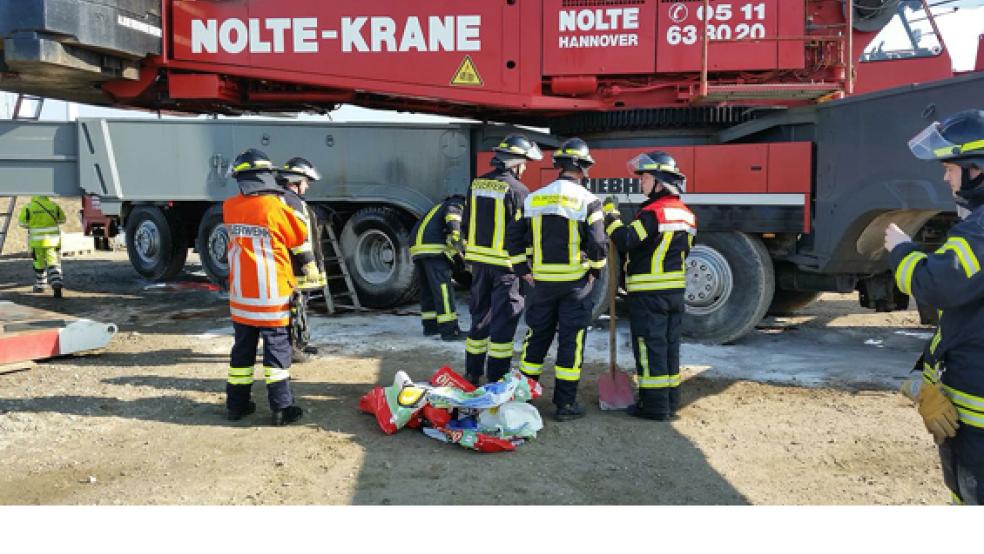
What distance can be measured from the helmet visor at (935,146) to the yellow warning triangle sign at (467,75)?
17.9 feet

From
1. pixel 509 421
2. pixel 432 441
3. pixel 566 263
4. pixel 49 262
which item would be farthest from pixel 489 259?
pixel 49 262

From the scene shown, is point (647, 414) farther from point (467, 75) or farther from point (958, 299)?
point (467, 75)

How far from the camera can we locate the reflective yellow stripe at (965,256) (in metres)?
2.48

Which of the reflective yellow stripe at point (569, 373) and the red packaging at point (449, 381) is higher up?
the reflective yellow stripe at point (569, 373)

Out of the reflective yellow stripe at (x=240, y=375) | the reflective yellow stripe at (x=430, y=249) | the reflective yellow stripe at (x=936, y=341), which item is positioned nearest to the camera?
the reflective yellow stripe at (x=936, y=341)

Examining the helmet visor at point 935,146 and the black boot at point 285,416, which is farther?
the black boot at point 285,416

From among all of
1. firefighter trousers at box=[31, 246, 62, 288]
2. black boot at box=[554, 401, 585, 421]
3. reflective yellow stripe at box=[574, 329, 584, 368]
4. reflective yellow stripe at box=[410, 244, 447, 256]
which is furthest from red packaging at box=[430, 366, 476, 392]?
firefighter trousers at box=[31, 246, 62, 288]

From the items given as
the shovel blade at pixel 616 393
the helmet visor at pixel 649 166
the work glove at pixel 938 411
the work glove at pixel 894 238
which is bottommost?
the shovel blade at pixel 616 393

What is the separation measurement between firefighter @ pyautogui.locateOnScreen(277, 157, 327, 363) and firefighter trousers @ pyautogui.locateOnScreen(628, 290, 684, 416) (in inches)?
86.0

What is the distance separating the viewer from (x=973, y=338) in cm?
259

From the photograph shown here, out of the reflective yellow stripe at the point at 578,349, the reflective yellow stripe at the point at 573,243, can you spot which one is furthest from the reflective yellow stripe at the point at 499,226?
the reflective yellow stripe at the point at 578,349

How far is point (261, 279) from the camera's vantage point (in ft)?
15.5

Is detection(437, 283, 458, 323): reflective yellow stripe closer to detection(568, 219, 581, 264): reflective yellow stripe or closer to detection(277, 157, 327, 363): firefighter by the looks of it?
detection(277, 157, 327, 363): firefighter

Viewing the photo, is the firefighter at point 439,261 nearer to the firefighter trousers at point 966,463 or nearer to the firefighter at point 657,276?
the firefighter at point 657,276
